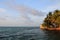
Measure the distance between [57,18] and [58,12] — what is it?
6550 mm

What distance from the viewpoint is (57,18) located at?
147 m

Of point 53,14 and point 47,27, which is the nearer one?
point 53,14

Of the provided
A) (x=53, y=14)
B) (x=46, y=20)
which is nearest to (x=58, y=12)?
(x=53, y=14)

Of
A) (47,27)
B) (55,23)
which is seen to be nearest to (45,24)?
(47,27)

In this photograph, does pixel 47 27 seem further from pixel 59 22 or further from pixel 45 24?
pixel 59 22

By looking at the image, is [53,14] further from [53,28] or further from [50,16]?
[53,28]

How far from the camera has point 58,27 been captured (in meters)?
151

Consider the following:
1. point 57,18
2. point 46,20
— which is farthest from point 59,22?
point 46,20

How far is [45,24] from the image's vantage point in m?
160

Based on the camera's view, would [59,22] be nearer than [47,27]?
Yes

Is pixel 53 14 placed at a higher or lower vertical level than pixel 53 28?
higher

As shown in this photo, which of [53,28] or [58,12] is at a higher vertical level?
[58,12]

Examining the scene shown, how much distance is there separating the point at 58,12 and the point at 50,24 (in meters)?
15.7

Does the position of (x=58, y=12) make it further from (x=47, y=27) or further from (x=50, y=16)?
(x=47, y=27)
